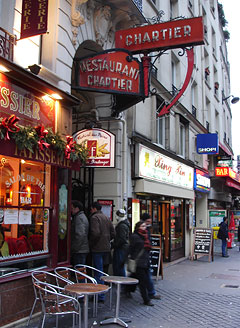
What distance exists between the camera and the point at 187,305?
720 centimetres

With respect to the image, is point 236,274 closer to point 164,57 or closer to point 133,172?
point 133,172

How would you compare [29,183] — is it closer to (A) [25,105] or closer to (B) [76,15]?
(A) [25,105]

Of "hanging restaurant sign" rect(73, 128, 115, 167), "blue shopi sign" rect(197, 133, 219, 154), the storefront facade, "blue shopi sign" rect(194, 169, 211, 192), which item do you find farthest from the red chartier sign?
"blue shopi sign" rect(197, 133, 219, 154)

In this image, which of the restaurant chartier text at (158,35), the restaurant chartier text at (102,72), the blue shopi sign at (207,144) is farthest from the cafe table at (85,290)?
the blue shopi sign at (207,144)

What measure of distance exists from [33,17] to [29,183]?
116 inches

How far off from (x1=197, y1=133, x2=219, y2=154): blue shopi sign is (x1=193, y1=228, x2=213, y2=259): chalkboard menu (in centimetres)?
512

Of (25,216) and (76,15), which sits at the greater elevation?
(76,15)

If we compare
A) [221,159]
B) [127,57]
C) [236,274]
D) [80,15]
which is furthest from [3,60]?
[221,159]

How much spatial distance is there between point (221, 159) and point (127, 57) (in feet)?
55.8

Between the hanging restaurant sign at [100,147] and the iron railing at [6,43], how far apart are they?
2983 millimetres

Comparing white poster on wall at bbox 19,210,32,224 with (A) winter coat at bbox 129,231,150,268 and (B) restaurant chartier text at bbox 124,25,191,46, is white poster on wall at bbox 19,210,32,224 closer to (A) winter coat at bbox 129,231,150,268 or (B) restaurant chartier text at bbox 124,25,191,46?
(A) winter coat at bbox 129,231,150,268

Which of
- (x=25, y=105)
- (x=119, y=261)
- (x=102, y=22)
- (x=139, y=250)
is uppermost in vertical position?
(x=102, y=22)

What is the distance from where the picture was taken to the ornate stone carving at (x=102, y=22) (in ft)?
28.8

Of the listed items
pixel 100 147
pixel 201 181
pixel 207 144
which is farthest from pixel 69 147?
pixel 201 181
